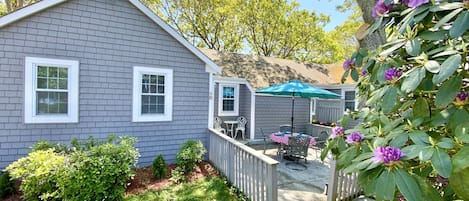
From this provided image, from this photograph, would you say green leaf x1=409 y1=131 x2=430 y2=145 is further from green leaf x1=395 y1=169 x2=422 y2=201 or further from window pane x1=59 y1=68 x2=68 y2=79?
window pane x1=59 y1=68 x2=68 y2=79

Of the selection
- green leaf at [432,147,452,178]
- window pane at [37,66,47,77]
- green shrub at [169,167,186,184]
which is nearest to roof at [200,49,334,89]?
green shrub at [169,167,186,184]

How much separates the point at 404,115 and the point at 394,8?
736 millimetres

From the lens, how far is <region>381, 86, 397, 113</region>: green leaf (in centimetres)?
129

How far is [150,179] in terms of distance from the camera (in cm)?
587

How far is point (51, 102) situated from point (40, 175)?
233 cm

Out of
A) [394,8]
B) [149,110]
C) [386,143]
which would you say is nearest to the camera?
[386,143]

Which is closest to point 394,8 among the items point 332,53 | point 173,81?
point 173,81

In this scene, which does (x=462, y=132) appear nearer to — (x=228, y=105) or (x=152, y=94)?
(x=152, y=94)

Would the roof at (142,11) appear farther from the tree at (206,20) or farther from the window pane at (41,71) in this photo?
the tree at (206,20)

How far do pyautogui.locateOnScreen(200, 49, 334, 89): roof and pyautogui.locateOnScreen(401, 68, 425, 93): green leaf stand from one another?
9898 millimetres

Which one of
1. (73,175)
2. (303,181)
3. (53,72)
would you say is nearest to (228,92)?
(303,181)

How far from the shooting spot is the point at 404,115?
1.52 m

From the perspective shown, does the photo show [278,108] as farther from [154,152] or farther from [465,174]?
[465,174]

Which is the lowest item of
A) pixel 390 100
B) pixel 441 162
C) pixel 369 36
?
pixel 441 162
